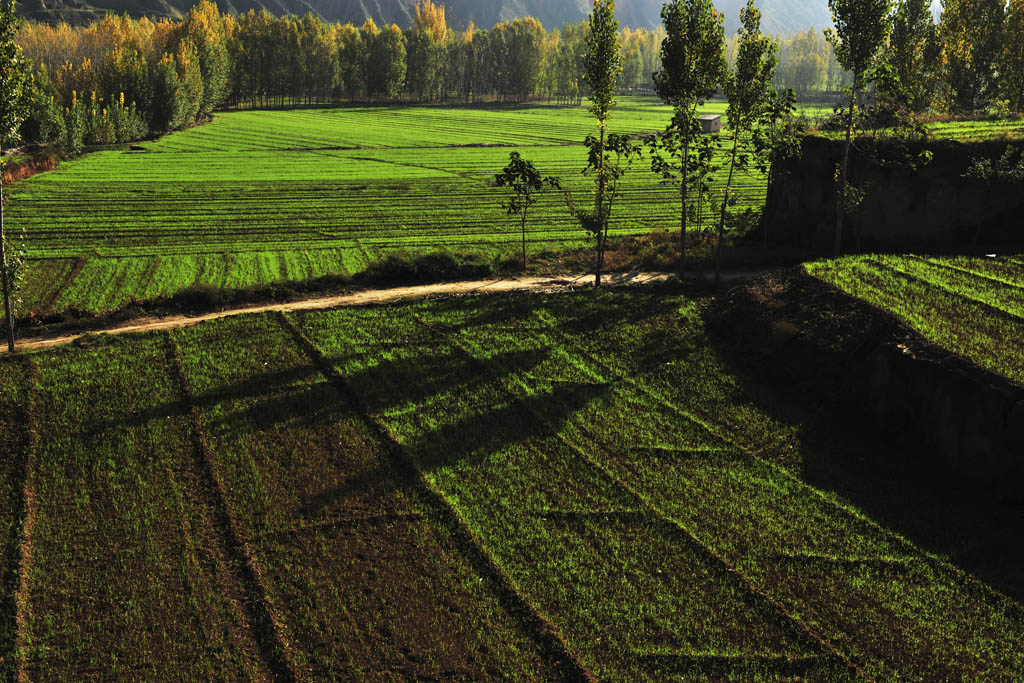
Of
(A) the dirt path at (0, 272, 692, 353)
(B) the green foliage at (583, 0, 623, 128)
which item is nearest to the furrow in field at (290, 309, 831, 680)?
(A) the dirt path at (0, 272, 692, 353)

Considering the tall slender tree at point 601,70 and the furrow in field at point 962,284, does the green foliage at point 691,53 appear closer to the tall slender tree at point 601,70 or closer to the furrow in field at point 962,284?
the tall slender tree at point 601,70

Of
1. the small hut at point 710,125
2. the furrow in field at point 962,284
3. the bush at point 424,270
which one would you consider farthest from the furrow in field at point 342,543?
the small hut at point 710,125

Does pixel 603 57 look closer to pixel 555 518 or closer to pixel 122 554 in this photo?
pixel 555 518

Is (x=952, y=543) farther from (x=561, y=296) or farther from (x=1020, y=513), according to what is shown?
(x=561, y=296)

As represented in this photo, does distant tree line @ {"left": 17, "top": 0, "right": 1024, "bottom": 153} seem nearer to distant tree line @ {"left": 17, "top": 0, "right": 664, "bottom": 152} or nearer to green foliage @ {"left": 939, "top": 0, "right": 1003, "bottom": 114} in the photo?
green foliage @ {"left": 939, "top": 0, "right": 1003, "bottom": 114}

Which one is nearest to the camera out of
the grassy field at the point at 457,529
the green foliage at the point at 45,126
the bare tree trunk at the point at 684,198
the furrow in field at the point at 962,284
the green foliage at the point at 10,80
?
the grassy field at the point at 457,529
